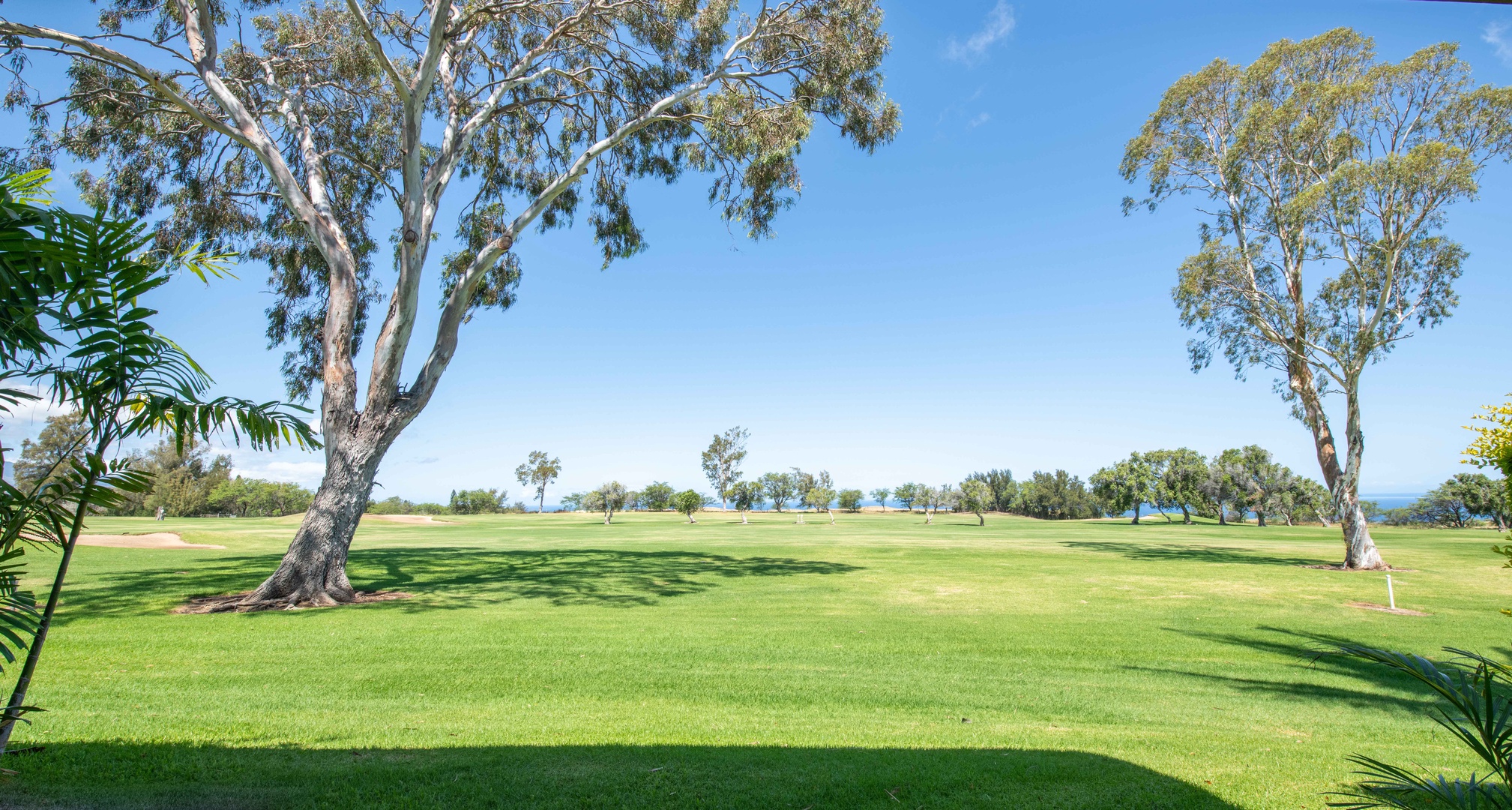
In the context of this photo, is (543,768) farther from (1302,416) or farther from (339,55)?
(1302,416)

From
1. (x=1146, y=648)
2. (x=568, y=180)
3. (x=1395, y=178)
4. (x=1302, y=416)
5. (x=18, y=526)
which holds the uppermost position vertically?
(x=1395, y=178)

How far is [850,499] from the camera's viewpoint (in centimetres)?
8825

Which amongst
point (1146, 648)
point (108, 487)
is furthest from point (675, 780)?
point (1146, 648)

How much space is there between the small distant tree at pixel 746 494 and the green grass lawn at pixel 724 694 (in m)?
58.1

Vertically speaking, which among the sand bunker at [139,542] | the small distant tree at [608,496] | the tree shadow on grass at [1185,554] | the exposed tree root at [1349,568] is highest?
the small distant tree at [608,496]

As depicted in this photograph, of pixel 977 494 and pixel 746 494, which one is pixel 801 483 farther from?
pixel 977 494

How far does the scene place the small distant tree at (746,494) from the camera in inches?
2987

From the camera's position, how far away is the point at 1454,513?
5541 cm

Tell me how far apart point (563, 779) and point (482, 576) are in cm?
1445

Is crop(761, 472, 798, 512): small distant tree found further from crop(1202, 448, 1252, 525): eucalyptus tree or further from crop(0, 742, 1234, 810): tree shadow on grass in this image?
crop(0, 742, 1234, 810): tree shadow on grass

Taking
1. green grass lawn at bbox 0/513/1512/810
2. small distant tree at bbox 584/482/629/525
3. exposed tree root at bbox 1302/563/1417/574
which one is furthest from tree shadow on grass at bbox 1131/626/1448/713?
small distant tree at bbox 584/482/629/525

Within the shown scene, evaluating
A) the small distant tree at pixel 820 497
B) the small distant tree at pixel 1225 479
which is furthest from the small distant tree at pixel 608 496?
the small distant tree at pixel 1225 479

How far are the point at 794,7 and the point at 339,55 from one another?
A: 10.7m

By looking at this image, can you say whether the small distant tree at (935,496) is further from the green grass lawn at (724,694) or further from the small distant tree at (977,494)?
the green grass lawn at (724,694)
